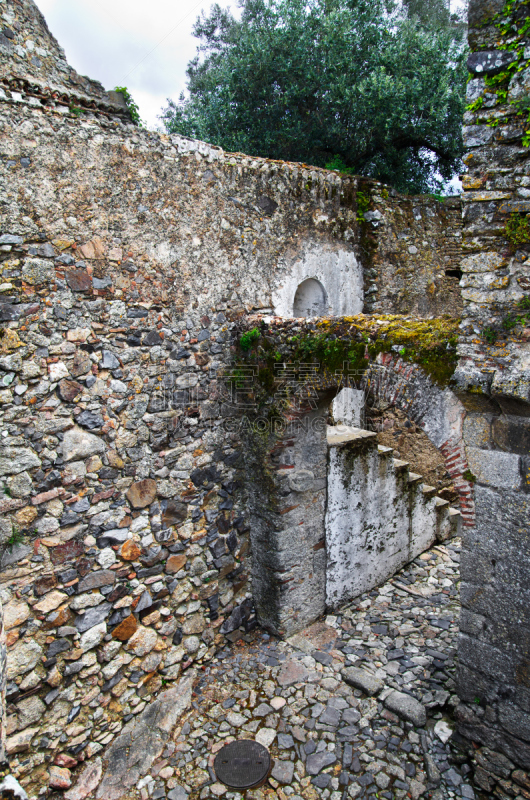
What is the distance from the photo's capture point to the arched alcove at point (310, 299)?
5527mm

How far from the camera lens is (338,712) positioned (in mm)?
3871

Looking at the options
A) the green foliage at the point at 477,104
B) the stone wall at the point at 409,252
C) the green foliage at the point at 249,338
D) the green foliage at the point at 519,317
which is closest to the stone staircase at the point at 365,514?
the green foliage at the point at 249,338

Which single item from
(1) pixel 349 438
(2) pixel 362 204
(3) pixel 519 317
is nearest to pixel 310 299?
(2) pixel 362 204

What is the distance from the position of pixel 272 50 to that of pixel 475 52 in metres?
7.52

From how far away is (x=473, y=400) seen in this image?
312 cm

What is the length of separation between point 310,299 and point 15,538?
399 centimetres

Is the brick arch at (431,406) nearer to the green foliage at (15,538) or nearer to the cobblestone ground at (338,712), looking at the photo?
the cobblestone ground at (338,712)

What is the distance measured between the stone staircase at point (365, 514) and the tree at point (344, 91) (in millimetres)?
6381

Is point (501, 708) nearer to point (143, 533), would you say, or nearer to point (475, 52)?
point (143, 533)

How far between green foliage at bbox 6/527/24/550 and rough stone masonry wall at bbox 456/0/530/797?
3.02 m

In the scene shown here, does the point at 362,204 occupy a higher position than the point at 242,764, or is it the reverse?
the point at 362,204

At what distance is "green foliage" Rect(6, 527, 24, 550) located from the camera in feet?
10.2

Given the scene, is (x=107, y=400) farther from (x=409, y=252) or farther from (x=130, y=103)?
(x=409, y=252)

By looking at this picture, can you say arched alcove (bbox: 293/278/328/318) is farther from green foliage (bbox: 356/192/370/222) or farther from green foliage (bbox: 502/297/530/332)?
green foliage (bbox: 502/297/530/332)
